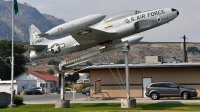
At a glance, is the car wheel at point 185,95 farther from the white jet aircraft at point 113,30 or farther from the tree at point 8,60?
the tree at point 8,60

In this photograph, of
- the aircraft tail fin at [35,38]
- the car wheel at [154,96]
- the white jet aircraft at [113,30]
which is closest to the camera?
the white jet aircraft at [113,30]

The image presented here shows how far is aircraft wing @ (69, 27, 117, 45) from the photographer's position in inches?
985

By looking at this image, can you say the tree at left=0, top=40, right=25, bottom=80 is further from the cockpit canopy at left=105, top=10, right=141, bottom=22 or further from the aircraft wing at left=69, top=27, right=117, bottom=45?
the cockpit canopy at left=105, top=10, right=141, bottom=22

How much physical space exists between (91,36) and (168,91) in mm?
9786

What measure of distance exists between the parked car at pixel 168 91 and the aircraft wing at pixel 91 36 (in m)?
7.92

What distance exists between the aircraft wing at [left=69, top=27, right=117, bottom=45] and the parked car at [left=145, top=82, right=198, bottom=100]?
792 centimetres

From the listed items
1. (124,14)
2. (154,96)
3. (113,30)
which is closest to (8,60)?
(154,96)

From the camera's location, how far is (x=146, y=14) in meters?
26.4

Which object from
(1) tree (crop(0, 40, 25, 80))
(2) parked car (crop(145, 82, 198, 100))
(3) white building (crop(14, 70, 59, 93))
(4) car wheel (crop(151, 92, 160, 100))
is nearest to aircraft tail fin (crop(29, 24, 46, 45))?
(2) parked car (crop(145, 82, 198, 100))

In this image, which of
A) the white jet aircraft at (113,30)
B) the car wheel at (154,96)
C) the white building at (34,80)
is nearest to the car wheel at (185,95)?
the car wheel at (154,96)

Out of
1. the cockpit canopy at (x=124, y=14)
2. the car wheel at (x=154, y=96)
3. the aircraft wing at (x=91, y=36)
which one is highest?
the cockpit canopy at (x=124, y=14)

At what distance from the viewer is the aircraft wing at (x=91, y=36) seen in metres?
A: 25.0

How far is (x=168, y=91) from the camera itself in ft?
105

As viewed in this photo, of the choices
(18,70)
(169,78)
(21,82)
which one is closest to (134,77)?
(169,78)
